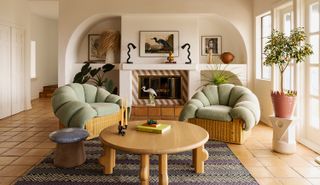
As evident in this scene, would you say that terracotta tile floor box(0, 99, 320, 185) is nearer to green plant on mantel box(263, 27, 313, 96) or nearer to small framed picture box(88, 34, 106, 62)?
green plant on mantel box(263, 27, 313, 96)

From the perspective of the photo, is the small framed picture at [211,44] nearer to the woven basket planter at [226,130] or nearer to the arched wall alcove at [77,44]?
the arched wall alcove at [77,44]

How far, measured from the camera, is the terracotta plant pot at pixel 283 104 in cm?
366

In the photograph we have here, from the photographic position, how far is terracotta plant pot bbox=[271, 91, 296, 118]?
12.0ft

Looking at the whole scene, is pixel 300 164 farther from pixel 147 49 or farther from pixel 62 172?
pixel 147 49

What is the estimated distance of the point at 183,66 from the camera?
A: 20.7 ft

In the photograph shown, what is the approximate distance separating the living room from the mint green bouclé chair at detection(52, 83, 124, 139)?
2cm

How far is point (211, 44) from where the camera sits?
6.91 metres

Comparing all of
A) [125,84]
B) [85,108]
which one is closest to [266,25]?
[125,84]

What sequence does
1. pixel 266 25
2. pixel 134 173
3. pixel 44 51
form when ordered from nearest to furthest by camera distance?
pixel 134 173
pixel 266 25
pixel 44 51

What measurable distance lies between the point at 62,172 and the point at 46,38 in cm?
790

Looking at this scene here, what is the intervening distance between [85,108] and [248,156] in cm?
236

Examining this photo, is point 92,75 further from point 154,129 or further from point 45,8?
point 154,129

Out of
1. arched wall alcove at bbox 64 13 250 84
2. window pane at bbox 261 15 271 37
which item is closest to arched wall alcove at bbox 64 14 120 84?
arched wall alcove at bbox 64 13 250 84

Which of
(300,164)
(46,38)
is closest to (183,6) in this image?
(300,164)
